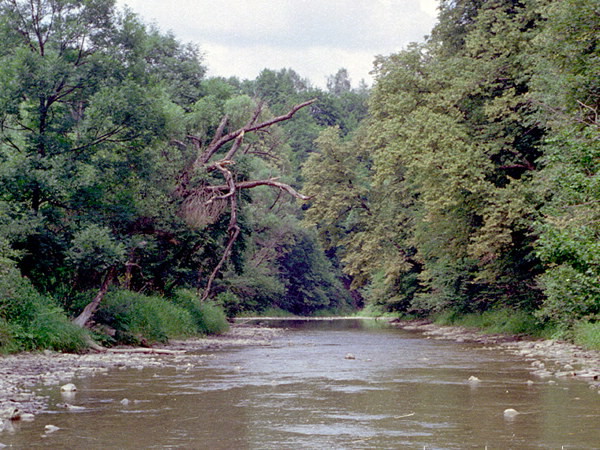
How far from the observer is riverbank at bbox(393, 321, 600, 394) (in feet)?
42.4

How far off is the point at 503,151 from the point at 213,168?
1012cm

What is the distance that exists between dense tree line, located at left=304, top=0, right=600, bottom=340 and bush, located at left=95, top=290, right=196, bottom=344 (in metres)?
9.39

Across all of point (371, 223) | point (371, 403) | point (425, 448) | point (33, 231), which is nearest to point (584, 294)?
point (371, 403)

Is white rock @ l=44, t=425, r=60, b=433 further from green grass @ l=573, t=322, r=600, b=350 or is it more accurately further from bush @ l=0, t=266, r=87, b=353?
green grass @ l=573, t=322, r=600, b=350

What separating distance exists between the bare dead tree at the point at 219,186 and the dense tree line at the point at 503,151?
5072 mm

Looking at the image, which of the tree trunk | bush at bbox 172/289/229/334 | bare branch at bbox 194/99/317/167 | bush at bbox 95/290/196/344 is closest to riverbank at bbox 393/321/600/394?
bush at bbox 172/289/229/334

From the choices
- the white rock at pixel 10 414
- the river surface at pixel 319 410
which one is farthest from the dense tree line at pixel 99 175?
the white rock at pixel 10 414

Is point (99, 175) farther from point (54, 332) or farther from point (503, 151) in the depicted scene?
point (503, 151)

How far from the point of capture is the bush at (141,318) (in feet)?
63.7

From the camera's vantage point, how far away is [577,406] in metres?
9.22

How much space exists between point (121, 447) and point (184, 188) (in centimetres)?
1874

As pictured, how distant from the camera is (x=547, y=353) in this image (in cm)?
1802

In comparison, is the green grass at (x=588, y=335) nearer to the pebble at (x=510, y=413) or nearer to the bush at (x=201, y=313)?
the pebble at (x=510, y=413)

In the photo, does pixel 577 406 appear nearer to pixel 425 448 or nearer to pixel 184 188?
pixel 425 448
